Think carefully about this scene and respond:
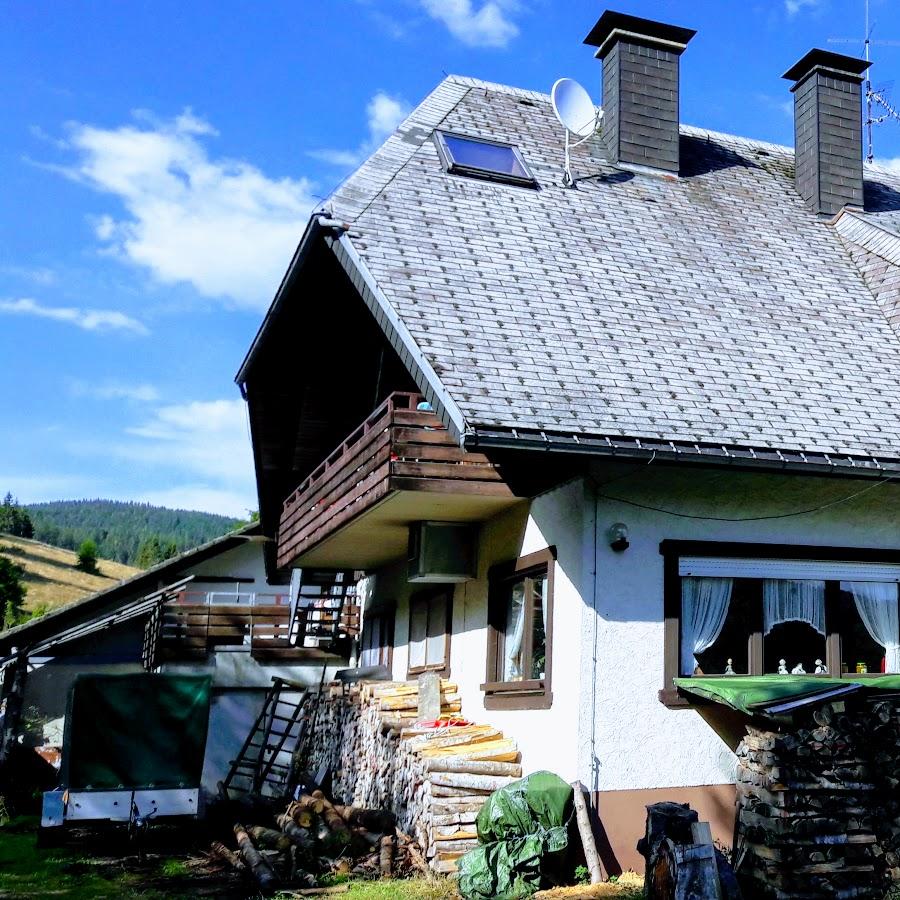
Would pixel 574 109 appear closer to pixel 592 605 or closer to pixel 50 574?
pixel 592 605

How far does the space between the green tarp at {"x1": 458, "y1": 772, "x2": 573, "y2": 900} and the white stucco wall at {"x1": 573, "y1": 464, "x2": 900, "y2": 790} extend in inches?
16.7

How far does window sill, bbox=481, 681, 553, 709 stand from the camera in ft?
36.1

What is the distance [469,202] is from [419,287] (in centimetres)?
267

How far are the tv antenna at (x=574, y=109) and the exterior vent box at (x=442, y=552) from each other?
582 cm

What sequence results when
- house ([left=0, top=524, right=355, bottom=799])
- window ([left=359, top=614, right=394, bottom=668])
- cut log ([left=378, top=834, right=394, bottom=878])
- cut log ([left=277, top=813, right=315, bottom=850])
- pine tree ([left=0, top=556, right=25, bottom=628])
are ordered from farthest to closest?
pine tree ([left=0, top=556, right=25, bottom=628]) < house ([left=0, top=524, right=355, bottom=799]) < window ([left=359, top=614, right=394, bottom=668]) < cut log ([left=277, top=813, right=315, bottom=850]) < cut log ([left=378, top=834, right=394, bottom=878])

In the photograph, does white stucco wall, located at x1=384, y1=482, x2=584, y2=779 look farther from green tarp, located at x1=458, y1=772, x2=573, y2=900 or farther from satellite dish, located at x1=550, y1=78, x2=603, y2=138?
satellite dish, located at x1=550, y1=78, x2=603, y2=138

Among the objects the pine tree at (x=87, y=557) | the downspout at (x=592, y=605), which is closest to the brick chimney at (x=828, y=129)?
the downspout at (x=592, y=605)

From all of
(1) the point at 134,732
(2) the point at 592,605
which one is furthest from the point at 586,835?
(1) the point at 134,732

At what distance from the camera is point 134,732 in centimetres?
1453

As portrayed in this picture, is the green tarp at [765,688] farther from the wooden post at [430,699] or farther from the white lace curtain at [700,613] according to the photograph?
the wooden post at [430,699]

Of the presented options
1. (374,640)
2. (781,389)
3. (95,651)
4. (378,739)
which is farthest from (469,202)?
(95,651)

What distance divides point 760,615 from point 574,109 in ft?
28.8

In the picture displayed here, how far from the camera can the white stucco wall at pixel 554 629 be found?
10.5 meters

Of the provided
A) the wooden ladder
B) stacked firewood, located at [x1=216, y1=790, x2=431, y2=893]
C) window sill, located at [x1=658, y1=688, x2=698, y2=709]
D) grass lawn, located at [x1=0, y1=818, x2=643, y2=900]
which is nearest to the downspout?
window sill, located at [x1=658, y1=688, x2=698, y2=709]
